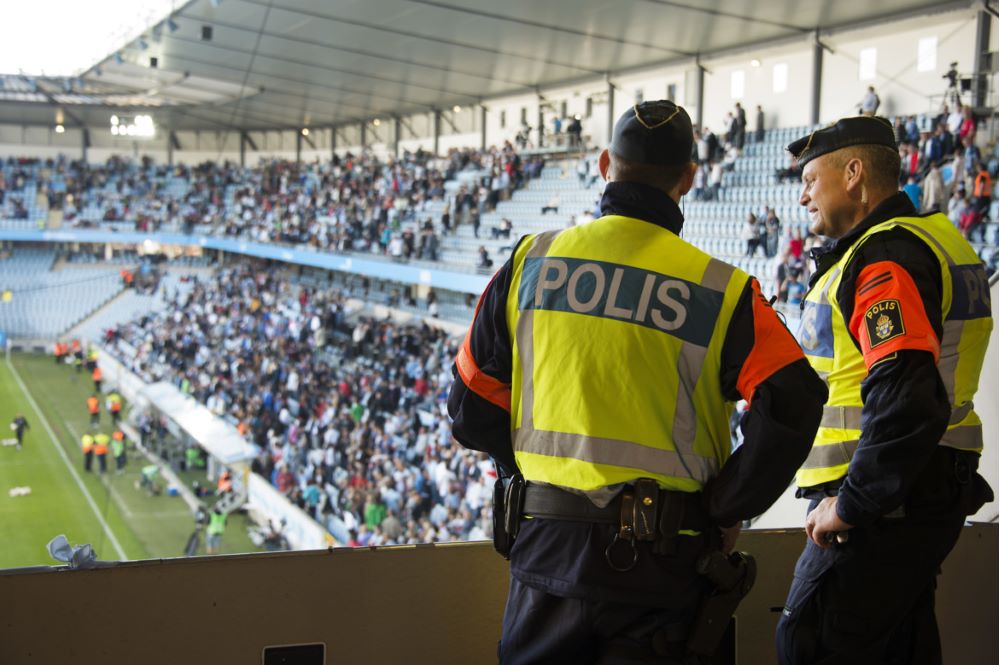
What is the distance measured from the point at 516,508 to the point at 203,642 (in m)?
0.96

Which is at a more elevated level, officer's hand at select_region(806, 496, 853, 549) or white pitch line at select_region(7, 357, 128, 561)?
officer's hand at select_region(806, 496, 853, 549)

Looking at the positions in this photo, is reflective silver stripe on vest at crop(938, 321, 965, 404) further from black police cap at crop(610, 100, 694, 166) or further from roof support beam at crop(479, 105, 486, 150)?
roof support beam at crop(479, 105, 486, 150)

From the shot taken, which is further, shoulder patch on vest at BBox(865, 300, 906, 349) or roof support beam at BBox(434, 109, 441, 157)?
roof support beam at BBox(434, 109, 441, 157)

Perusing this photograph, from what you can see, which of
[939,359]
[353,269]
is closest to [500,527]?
[939,359]

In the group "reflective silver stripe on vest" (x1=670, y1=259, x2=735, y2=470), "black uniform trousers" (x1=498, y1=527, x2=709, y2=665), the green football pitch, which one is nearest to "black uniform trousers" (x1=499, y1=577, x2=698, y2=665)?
"black uniform trousers" (x1=498, y1=527, x2=709, y2=665)

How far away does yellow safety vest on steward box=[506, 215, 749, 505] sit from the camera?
1.43m

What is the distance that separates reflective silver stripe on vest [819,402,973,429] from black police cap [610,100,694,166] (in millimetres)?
566

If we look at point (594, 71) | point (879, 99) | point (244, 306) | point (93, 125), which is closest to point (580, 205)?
point (594, 71)


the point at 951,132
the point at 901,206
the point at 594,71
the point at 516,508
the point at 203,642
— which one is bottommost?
the point at 203,642

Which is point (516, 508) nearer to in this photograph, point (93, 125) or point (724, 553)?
point (724, 553)

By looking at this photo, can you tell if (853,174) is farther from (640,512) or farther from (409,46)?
(409,46)

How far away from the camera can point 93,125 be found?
35.0 meters

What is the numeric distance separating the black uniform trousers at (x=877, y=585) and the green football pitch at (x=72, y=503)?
24.8ft

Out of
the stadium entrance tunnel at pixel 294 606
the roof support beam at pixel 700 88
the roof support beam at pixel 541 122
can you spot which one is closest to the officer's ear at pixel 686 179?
the stadium entrance tunnel at pixel 294 606
